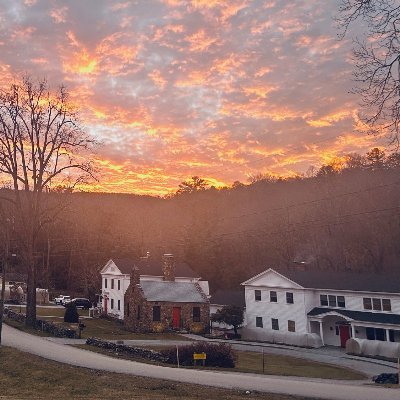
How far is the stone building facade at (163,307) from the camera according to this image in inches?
1855

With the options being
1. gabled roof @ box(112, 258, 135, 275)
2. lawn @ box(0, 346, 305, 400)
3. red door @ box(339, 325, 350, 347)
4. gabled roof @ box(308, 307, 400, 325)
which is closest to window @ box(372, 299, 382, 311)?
gabled roof @ box(308, 307, 400, 325)

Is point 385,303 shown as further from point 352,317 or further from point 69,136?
point 69,136

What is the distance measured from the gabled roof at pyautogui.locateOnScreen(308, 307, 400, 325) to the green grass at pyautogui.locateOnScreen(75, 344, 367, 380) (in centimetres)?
908

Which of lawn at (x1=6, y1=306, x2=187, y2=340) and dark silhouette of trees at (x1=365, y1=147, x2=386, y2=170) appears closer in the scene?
lawn at (x1=6, y1=306, x2=187, y2=340)

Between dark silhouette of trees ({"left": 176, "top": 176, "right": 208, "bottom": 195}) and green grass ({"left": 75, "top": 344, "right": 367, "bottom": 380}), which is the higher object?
dark silhouette of trees ({"left": 176, "top": 176, "right": 208, "bottom": 195})

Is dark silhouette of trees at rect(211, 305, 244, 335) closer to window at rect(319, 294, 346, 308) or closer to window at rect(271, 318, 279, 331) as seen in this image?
window at rect(271, 318, 279, 331)

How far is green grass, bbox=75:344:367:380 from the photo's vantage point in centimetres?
2742

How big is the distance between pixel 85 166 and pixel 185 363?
62.6 ft

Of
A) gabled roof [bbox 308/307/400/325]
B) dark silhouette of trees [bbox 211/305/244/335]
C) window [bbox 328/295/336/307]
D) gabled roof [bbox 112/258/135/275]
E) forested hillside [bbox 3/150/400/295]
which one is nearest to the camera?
gabled roof [bbox 308/307/400/325]

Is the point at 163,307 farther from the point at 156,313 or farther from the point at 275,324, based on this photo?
the point at 275,324

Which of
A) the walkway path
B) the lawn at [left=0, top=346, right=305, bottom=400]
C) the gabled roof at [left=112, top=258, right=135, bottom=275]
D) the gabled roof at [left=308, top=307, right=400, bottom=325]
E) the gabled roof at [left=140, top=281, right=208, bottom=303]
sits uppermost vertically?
the gabled roof at [left=112, top=258, right=135, bottom=275]

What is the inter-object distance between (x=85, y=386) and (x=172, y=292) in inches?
1300

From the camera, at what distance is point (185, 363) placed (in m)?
26.4

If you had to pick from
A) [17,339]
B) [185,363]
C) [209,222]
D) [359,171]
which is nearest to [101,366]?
[185,363]
